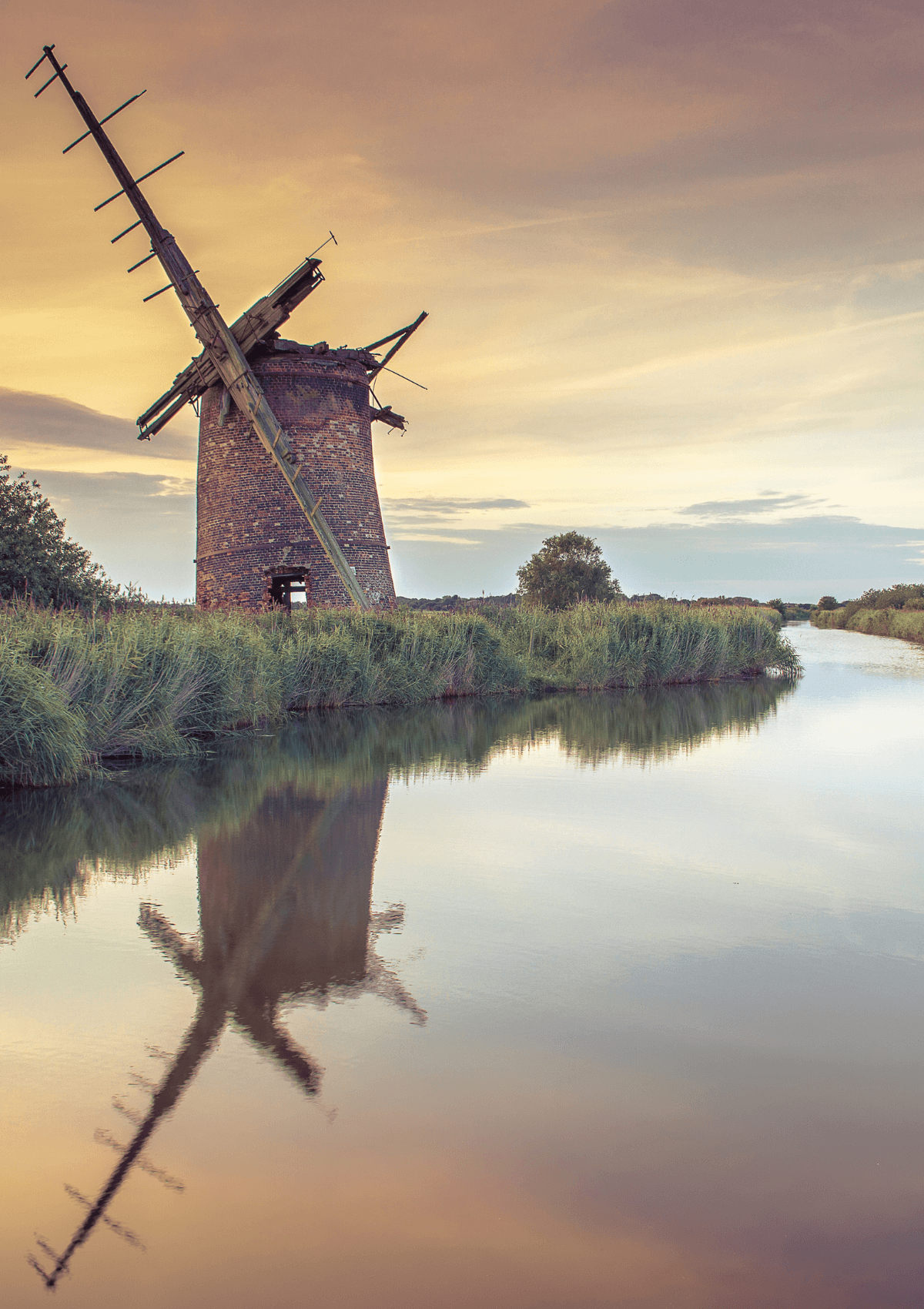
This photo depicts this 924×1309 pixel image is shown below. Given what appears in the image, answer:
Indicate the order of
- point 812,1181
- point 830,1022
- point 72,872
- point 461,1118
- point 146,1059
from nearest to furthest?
point 812,1181
point 461,1118
point 146,1059
point 830,1022
point 72,872

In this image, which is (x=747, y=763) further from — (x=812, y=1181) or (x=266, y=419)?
(x=266, y=419)

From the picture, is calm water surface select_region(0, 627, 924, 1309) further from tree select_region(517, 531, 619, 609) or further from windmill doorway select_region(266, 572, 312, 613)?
tree select_region(517, 531, 619, 609)

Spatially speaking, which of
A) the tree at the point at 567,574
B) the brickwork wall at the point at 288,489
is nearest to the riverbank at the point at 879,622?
the tree at the point at 567,574

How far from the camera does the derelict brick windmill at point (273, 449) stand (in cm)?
1842

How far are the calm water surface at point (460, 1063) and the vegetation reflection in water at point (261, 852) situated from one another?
0.03 m

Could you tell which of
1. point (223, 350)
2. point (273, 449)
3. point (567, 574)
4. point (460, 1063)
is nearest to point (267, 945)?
point (460, 1063)

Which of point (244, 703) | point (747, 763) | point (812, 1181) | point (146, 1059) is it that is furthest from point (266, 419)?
point (812, 1181)

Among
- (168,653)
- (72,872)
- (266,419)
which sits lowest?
(72,872)

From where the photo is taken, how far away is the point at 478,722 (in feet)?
47.5

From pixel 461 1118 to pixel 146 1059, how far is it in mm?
1167

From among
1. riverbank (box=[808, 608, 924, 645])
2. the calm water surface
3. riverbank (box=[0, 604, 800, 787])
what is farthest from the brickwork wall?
riverbank (box=[808, 608, 924, 645])

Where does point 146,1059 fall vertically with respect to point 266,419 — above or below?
below

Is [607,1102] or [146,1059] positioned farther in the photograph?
[146,1059]

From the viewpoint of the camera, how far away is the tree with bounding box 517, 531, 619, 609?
3924 cm
